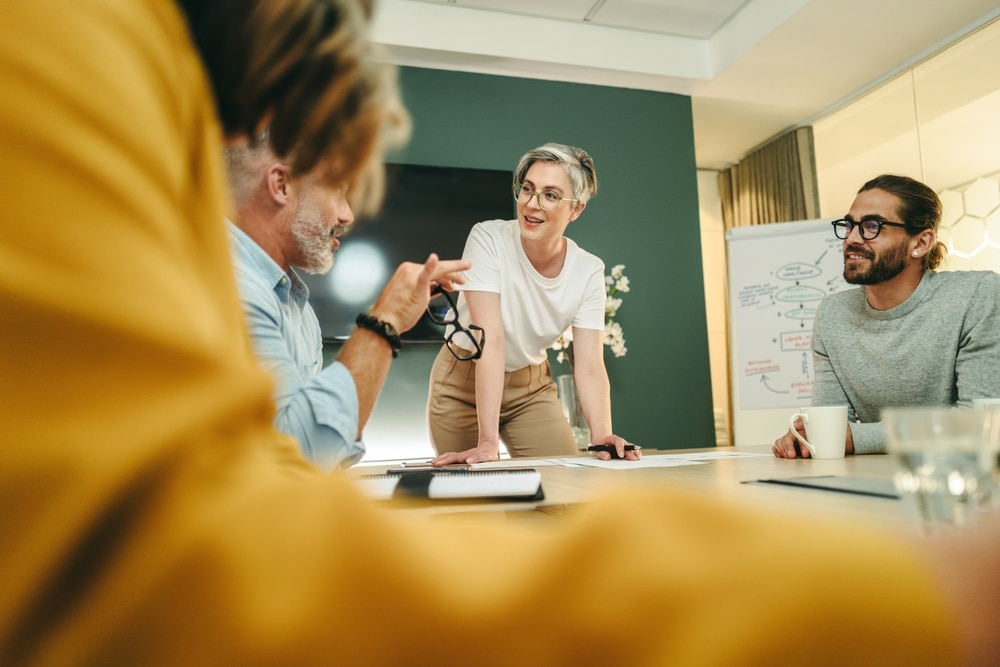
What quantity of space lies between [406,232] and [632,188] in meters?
1.48

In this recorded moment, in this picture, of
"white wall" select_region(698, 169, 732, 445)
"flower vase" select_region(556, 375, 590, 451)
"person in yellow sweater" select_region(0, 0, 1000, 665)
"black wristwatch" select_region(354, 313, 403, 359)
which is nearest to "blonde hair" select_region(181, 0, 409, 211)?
"person in yellow sweater" select_region(0, 0, 1000, 665)

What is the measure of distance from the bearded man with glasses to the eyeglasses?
3.21 ft

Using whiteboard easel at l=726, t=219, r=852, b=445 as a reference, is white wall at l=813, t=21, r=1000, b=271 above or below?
above

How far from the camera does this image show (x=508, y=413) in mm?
2359

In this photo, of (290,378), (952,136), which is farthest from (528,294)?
(952,136)

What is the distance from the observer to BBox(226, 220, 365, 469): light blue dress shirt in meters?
0.82

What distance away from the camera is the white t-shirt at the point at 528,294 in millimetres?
2270

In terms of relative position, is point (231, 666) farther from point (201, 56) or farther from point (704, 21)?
point (704, 21)

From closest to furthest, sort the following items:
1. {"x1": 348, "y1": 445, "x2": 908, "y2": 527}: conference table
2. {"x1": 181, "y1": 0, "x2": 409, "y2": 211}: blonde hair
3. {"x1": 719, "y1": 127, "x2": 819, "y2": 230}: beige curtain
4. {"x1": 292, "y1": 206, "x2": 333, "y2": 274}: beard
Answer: {"x1": 181, "y1": 0, "x2": 409, "y2": 211}: blonde hair → {"x1": 348, "y1": 445, "x2": 908, "y2": 527}: conference table → {"x1": 292, "y1": 206, "x2": 333, "y2": 274}: beard → {"x1": 719, "y1": 127, "x2": 819, "y2": 230}: beige curtain

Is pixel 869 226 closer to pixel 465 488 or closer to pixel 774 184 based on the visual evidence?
pixel 465 488

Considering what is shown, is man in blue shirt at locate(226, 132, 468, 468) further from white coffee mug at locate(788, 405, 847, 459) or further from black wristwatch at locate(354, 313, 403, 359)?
white coffee mug at locate(788, 405, 847, 459)

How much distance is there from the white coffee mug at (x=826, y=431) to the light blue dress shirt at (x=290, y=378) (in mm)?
846

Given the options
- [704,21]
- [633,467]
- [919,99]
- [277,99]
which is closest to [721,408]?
[919,99]

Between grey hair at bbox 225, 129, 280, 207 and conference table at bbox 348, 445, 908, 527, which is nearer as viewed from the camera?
conference table at bbox 348, 445, 908, 527
